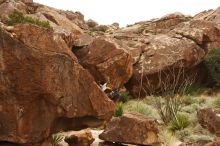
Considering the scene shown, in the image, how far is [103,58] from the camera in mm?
20625

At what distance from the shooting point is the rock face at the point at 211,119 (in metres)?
13.8

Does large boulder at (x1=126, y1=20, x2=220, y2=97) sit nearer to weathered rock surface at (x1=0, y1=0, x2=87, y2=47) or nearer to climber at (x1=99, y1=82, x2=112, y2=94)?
climber at (x1=99, y1=82, x2=112, y2=94)

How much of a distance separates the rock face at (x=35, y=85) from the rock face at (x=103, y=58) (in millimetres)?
10579

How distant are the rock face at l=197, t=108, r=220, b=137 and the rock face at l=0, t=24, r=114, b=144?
18.2 feet

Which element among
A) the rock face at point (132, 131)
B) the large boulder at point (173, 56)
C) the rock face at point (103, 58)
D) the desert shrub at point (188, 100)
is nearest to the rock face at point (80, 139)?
the rock face at point (132, 131)

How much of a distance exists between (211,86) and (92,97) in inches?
576

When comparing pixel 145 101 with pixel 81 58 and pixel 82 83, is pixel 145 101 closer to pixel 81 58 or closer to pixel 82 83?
pixel 81 58

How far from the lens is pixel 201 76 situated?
2408cm

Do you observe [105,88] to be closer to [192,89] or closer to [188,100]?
[188,100]

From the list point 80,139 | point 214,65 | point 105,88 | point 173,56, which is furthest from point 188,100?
point 80,139

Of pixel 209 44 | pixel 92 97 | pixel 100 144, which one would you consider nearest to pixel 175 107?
pixel 100 144

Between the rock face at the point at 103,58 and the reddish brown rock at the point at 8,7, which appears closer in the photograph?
the rock face at the point at 103,58

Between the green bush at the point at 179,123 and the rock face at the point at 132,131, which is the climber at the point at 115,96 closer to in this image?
the green bush at the point at 179,123

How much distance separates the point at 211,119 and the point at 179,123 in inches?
53.3
